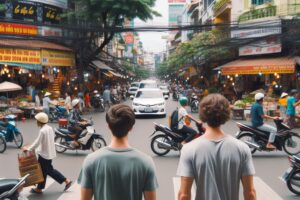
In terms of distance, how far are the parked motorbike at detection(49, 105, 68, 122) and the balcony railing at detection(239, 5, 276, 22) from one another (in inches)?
502

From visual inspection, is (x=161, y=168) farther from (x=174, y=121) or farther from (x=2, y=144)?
(x=2, y=144)

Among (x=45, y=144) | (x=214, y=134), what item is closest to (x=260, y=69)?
(x=45, y=144)

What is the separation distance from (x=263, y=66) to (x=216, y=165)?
895 inches

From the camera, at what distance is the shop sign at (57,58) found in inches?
1043

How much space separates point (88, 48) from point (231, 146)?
29.4 meters

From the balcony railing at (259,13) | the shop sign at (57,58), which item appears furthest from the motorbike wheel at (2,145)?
the balcony railing at (259,13)

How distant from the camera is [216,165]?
3225 mm

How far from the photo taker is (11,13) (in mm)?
26812

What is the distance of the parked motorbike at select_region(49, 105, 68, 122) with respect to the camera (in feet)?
69.8

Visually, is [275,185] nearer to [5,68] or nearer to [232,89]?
[5,68]

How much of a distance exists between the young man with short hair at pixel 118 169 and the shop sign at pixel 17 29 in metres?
23.9

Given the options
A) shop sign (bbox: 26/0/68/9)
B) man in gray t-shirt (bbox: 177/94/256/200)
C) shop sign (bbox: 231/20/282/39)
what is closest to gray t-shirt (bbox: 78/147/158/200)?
man in gray t-shirt (bbox: 177/94/256/200)

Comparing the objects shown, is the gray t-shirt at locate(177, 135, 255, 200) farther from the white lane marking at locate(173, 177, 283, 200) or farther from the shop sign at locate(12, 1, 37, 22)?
the shop sign at locate(12, 1, 37, 22)

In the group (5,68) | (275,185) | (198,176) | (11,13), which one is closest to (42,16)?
(11,13)
